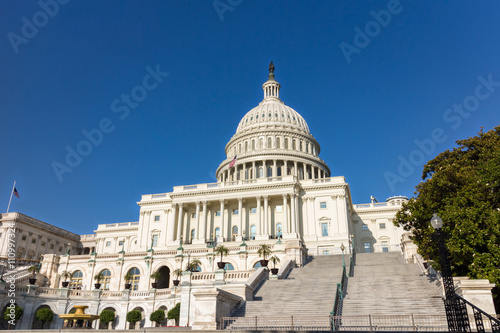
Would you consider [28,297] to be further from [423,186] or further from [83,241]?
[83,241]

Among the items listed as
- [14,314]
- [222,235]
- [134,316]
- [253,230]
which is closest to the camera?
[14,314]

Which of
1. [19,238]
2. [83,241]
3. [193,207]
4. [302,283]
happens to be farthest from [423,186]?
[83,241]

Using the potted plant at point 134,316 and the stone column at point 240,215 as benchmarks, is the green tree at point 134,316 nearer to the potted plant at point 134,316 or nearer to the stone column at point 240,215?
the potted plant at point 134,316

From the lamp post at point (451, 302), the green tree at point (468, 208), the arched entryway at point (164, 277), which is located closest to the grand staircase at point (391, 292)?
the green tree at point (468, 208)

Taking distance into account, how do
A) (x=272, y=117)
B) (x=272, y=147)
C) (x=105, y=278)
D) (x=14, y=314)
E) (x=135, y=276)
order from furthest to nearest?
(x=272, y=117), (x=272, y=147), (x=105, y=278), (x=135, y=276), (x=14, y=314)

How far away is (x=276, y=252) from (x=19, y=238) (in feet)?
187

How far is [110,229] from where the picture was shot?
90500mm

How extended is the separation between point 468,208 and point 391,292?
7431 mm

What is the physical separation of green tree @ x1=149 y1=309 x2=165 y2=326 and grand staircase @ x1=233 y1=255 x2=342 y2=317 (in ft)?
35.9

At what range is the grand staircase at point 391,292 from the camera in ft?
78.3

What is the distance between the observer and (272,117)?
106 metres

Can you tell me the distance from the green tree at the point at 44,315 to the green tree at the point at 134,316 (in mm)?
7342

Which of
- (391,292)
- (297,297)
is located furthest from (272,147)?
(297,297)

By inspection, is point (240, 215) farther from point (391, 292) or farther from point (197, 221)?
point (391, 292)
